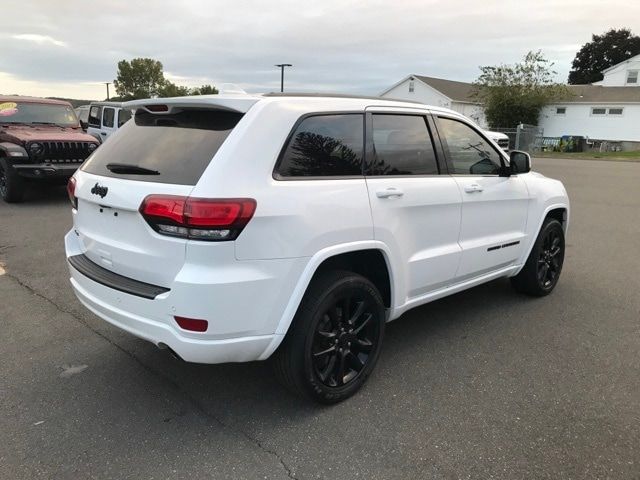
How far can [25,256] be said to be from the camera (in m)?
6.29

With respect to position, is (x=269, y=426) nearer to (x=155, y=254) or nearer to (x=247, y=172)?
(x=155, y=254)

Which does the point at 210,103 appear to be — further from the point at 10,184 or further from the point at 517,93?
the point at 517,93

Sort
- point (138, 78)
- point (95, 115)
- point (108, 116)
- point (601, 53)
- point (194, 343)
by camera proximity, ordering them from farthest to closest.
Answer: point (138, 78) < point (601, 53) < point (95, 115) < point (108, 116) < point (194, 343)

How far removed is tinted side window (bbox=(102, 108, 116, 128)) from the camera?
14.7 m

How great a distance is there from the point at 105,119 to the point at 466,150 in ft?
44.1

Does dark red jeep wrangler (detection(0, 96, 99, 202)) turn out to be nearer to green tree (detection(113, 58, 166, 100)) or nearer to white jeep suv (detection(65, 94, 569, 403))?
white jeep suv (detection(65, 94, 569, 403))

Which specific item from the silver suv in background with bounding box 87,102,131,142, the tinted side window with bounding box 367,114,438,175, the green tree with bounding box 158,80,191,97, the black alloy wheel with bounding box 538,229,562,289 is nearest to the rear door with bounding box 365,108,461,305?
the tinted side window with bounding box 367,114,438,175

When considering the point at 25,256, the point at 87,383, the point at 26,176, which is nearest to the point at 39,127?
the point at 26,176

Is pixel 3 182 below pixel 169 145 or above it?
below

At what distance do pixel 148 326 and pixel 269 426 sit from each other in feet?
2.93

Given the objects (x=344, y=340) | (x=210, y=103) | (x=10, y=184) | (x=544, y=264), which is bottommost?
(x=344, y=340)

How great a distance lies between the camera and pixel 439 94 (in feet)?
143

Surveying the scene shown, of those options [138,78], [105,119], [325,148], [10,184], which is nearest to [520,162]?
[325,148]

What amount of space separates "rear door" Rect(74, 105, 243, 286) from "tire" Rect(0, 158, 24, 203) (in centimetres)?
735
